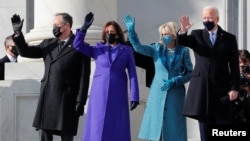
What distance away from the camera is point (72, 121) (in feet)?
39.0

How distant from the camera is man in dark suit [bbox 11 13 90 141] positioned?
1185cm

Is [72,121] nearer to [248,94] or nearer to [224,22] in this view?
[248,94]

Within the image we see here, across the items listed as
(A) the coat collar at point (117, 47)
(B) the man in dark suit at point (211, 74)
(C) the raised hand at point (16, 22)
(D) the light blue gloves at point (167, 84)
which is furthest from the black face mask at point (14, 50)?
(B) the man in dark suit at point (211, 74)

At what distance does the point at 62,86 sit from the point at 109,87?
584 mm

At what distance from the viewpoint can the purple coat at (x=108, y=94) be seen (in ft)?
38.4

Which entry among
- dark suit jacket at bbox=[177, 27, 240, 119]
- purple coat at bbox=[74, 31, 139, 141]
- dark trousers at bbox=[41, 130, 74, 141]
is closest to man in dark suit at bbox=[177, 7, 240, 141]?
dark suit jacket at bbox=[177, 27, 240, 119]

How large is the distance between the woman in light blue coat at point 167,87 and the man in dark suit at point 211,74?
0.42 meters

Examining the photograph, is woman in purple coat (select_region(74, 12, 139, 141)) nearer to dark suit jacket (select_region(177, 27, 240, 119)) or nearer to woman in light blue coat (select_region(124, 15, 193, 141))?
woman in light blue coat (select_region(124, 15, 193, 141))

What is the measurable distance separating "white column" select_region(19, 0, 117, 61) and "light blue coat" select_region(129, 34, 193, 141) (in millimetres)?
2255

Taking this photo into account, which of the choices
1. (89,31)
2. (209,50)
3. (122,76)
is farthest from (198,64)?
(89,31)

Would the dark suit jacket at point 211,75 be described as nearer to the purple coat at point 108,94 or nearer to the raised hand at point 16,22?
the purple coat at point 108,94

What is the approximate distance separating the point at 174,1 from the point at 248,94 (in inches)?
232

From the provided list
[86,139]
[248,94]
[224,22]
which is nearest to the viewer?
[86,139]

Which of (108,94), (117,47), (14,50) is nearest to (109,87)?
(108,94)
